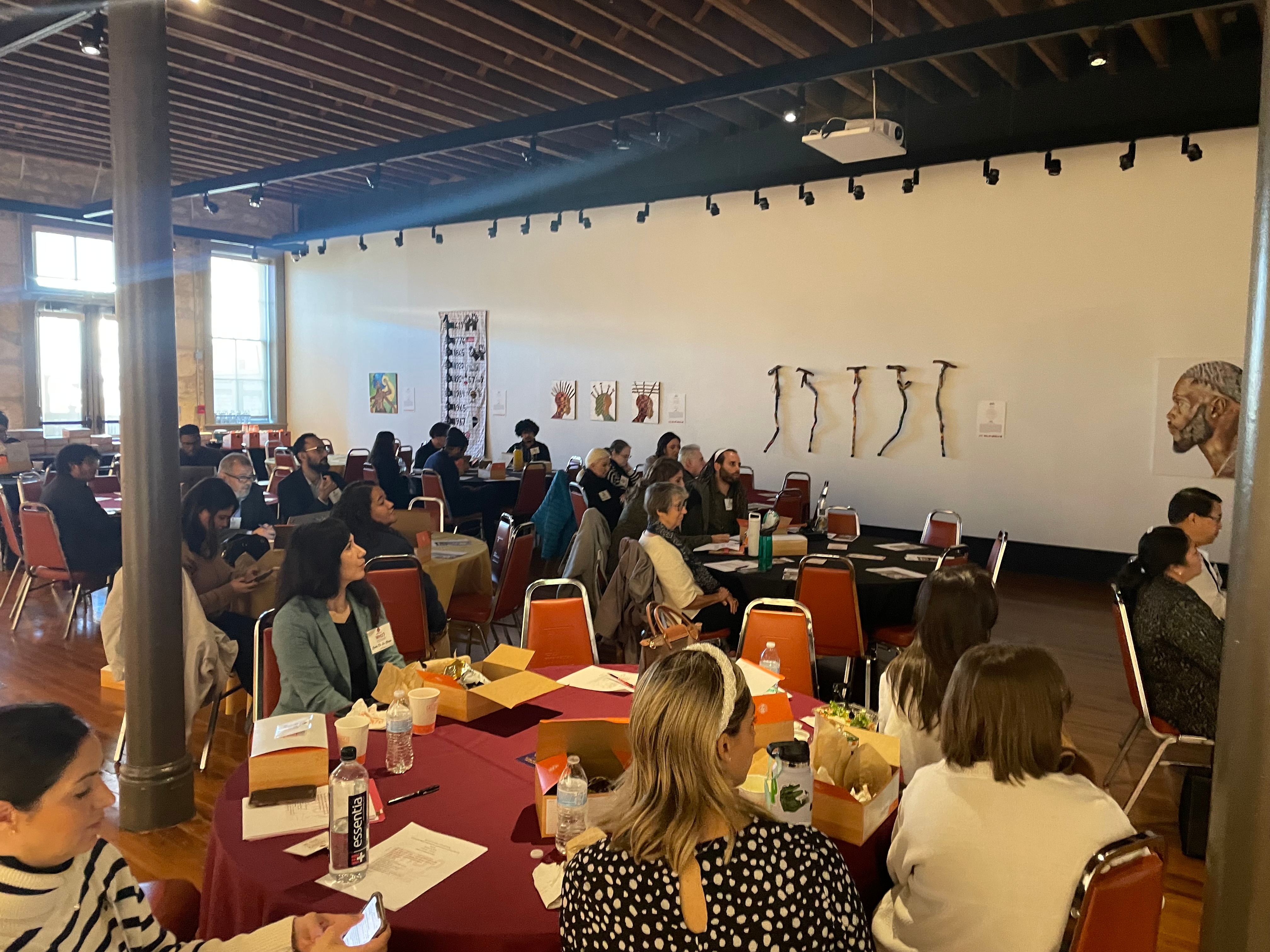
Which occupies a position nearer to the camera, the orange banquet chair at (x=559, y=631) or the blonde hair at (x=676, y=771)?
the blonde hair at (x=676, y=771)

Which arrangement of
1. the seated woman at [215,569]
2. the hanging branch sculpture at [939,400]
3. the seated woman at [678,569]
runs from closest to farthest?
the seated woman at [215,569] < the seated woman at [678,569] < the hanging branch sculpture at [939,400]

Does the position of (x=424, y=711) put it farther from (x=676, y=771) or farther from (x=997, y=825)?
(x=997, y=825)

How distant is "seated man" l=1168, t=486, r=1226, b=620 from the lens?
441 centimetres

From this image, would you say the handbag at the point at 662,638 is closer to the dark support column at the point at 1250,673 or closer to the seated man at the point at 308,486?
the dark support column at the point at 1250,673

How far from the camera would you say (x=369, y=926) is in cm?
169

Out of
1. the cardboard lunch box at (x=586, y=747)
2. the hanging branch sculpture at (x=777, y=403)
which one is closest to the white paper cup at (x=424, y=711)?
the cardboard lunch box at (x=586, y=747)

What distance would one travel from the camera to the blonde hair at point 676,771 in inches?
59.9

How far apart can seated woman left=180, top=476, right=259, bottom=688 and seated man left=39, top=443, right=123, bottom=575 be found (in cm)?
237

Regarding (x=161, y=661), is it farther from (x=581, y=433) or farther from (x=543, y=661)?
(x=581, y=433)

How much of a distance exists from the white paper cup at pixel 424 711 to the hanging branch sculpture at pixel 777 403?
8548 mm

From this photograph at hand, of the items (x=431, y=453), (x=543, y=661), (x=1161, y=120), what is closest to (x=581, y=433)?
(x=431, y=453)

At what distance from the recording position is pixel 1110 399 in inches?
344

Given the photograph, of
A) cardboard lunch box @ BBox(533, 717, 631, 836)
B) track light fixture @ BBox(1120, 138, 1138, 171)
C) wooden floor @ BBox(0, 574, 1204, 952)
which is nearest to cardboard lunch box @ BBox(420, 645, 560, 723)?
cardboard lunch box @ BBox(533, 717, 631, 836)

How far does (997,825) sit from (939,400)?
27.4 feet
